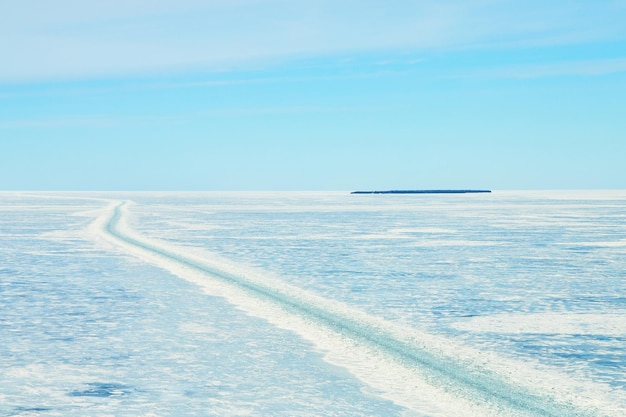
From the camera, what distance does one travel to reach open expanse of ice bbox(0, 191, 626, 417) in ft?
15.4

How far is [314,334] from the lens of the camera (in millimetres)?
6656

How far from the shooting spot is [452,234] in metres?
19.5

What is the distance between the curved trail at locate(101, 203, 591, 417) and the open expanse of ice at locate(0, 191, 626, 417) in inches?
0.8

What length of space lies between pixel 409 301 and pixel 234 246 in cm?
777

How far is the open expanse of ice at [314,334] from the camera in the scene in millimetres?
4688

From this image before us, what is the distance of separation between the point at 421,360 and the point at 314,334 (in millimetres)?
1230

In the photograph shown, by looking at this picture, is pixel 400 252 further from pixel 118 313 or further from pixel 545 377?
→ pixel 545 377

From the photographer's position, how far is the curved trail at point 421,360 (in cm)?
448

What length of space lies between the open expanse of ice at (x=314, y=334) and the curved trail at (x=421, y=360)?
2 cm

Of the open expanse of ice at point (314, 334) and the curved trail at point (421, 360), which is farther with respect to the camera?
the open expanse of ice at point (314, 334)

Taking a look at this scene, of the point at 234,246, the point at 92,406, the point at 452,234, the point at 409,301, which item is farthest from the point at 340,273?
the point at 452,234

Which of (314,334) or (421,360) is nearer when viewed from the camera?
(421,360)

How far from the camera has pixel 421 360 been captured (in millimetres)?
5688

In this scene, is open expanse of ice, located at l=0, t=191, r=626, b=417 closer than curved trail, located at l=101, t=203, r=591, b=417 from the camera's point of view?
No
